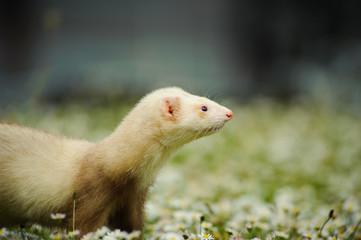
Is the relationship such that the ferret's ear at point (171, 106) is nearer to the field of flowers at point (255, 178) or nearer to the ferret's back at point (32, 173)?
the field of flowers at point (255, 178)

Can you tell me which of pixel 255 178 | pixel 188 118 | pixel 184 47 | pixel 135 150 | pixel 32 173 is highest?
pixel 184 47

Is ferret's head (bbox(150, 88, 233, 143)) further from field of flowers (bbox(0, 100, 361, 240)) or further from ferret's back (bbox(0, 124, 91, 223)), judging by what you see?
ferret's back (bbox(0, 124, 91, 223))

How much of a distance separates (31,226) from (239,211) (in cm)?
165

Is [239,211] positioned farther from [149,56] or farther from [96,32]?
[96,32]

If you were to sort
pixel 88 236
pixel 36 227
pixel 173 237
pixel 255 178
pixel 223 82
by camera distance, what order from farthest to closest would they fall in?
pixel 223 82 < pixel 255 178 < pixel 173 237 < pixel 36 227 < pixel 88 236

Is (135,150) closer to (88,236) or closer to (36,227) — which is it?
(88,236)

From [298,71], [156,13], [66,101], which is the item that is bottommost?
[66,101]

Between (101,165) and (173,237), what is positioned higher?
(101,165)

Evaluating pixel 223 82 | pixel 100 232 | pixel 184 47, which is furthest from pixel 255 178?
pixel 184 47

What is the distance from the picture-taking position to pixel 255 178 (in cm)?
457

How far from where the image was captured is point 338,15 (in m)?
9.33

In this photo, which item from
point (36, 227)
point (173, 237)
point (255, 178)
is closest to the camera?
point (36, 227)

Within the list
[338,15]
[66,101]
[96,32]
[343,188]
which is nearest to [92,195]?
[343,188]

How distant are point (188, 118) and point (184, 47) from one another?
310 inches
